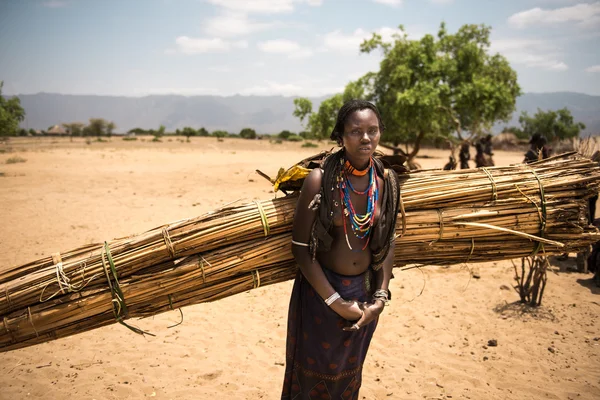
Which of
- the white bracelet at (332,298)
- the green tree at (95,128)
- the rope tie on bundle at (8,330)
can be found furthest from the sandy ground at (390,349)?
the green tree at (95,128)

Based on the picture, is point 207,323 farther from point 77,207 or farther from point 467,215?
point 77,207

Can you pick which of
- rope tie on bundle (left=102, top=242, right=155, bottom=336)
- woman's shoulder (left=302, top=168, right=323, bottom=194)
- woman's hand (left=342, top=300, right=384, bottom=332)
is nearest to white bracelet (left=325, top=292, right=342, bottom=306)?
woman's hand (left=342, top=300, right=384, bottom=332)

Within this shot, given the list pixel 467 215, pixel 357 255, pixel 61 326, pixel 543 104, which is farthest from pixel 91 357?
pixel 543 104

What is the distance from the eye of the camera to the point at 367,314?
76.4 inches

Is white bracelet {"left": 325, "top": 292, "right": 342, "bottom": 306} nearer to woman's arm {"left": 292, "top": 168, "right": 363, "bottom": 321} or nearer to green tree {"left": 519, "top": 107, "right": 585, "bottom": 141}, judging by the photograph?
woman's arm {"left": 292, "top": 168, "right": 363, "bottom": 321}

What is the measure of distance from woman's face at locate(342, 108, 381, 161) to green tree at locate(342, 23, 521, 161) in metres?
8.79

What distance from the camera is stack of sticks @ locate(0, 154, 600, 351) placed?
1975 mm

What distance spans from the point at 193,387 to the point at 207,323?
1.04 meters

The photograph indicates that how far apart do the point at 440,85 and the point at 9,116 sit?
15628 mm

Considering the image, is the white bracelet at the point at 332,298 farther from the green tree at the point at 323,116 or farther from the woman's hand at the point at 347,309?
the green tree at the point at 323,116

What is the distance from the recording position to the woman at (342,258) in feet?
6.02

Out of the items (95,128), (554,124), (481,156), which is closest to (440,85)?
(481,156)

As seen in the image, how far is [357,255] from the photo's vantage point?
1978 mm

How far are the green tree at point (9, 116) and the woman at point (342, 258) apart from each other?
17.2m
